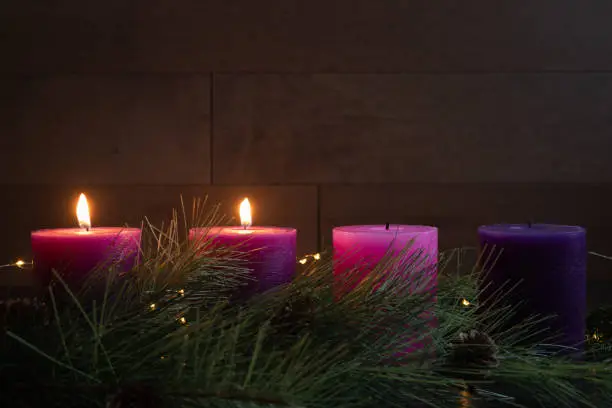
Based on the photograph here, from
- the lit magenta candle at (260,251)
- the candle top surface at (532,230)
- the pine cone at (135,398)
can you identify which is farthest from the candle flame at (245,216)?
the pine cone at (135,398)

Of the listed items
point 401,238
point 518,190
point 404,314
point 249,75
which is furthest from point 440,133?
point 404,314

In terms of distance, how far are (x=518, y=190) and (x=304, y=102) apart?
0.41 m

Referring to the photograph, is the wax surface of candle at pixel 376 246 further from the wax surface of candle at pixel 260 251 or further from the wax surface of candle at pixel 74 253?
the wax surface of candle at pixel 74 253

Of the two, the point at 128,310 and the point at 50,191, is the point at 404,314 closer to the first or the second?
the point at 128,310

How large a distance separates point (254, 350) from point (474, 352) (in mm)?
225

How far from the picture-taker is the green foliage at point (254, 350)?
0.35 m

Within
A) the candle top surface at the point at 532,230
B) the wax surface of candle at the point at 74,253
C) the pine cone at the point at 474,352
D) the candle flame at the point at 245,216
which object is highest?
the candle flame at the point at 245,216

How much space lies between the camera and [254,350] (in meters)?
0.39

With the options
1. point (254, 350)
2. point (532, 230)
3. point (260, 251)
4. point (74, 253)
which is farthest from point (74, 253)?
point (532, 230)

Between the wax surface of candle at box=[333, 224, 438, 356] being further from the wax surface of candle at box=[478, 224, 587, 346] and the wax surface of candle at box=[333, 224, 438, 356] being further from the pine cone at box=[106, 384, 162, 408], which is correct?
the pine cone at box=[106, 384, 162, 408]

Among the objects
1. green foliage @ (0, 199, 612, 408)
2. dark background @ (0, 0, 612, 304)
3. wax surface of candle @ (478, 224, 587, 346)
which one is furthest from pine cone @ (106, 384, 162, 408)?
dark background @ (0, 0, 612, 304)

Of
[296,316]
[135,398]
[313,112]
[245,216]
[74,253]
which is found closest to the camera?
[135,398]

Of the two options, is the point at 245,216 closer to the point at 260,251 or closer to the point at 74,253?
the point at 260,251

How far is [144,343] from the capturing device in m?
0.41
